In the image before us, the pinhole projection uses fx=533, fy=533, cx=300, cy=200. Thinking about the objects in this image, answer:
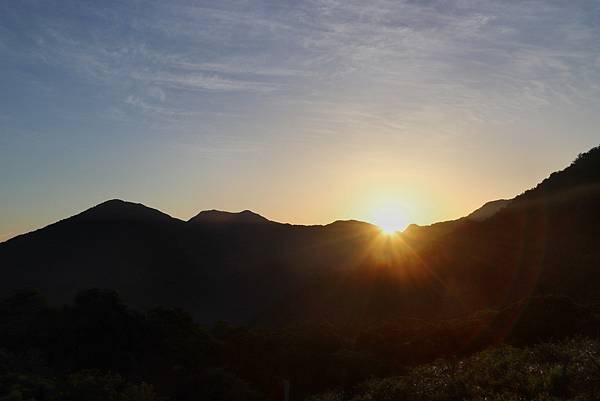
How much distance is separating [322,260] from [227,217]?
58.2 m

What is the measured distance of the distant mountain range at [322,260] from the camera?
5303 cm

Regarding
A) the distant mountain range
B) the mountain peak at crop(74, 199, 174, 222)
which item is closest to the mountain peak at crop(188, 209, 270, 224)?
the distant mountain range

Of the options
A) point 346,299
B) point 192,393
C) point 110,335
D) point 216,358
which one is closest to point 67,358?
point 110,335

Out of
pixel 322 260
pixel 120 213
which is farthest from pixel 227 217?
pixel 322 260

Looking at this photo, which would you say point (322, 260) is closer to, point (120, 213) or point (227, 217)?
point (227, 217)

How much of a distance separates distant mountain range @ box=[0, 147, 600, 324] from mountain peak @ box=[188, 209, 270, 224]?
68 cm

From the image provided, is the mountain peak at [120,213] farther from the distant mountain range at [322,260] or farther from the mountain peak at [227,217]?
the mountain peak at [227,217]

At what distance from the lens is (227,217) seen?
187000 millimetres

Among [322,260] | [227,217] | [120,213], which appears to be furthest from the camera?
[227,217]

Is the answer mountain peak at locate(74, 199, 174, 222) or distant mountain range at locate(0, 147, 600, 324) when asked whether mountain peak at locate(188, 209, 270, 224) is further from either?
mountain peak at locate(74, 199, 174, 222)

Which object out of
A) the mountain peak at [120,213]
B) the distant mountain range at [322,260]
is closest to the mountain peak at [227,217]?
the distant mountain range at [322,260]

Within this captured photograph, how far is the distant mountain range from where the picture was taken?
2088 inches

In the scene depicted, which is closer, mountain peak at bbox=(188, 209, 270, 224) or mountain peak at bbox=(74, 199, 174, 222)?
mountain peak at bbox=(74, 199, 174, 222)

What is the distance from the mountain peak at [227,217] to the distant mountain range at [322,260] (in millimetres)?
680
